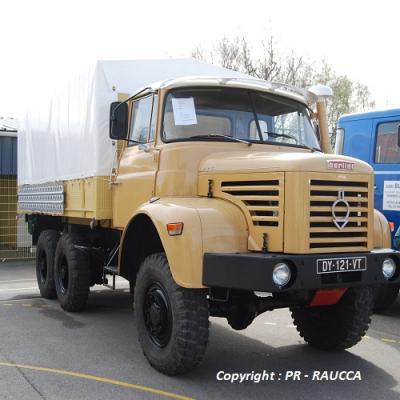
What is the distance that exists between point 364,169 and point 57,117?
4989 mm

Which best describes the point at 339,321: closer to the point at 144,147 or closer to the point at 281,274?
the point at 281,274

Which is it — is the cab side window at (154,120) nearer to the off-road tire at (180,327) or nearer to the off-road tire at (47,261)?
the off-road tire at (180,327)

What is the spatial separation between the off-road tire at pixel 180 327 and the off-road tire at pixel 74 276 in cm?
254

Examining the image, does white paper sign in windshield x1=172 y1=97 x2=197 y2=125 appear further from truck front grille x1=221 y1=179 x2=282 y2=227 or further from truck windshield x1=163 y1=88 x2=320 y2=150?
truck front grille x1=221 y1=179 x2=282 y2=227

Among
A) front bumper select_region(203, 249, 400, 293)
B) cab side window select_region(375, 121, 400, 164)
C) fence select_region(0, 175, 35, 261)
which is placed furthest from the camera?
fence select_region(0, 175, 35, 261)

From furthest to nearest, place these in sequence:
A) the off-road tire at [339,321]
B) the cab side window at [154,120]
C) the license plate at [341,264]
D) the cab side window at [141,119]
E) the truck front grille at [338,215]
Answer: the cab side window at [141,119]
the cab side window at [154,120]
the off-road tire at [339,321]
the truck front grille at [338,215]
the license plate at [341,264]

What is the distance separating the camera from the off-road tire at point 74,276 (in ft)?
23.2

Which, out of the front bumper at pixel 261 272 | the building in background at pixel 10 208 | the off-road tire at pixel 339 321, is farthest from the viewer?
the building in background at pixel 10 208

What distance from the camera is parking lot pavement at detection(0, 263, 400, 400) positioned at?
172 inches

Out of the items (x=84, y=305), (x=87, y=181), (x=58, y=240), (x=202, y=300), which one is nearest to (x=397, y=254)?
(x=202, y=300)

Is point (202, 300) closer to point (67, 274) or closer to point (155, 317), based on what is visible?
point (155, 317)

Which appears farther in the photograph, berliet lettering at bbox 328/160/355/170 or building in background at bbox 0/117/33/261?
building in background at bbox 0/117/33/261

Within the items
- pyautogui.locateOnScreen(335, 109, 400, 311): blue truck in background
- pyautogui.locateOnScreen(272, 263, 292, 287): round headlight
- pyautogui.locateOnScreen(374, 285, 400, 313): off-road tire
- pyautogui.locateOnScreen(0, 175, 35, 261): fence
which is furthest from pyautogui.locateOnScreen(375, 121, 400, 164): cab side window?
pyautogui.locateOnScreen(0, 175, 35, 261): fence

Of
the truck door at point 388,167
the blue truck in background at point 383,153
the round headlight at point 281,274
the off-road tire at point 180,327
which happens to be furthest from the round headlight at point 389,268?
the truck door at point 388,167
